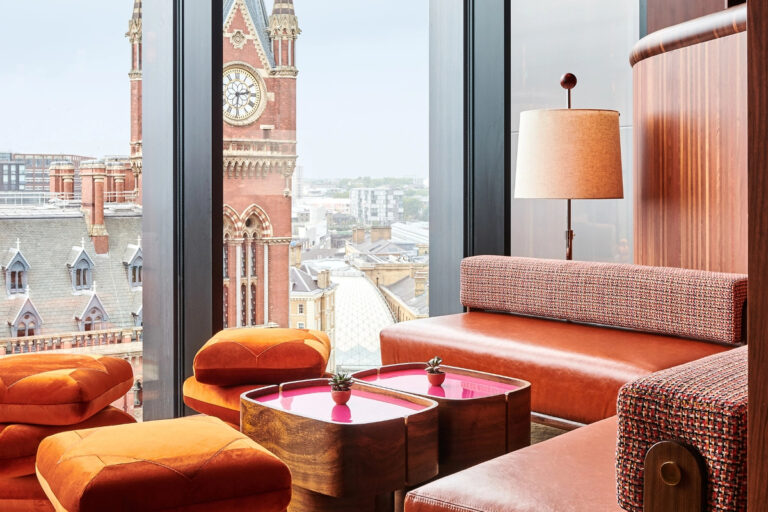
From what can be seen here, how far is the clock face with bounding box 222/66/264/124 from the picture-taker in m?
4.32

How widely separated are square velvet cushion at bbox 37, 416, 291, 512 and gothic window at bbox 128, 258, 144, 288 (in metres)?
1.76

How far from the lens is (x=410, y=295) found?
16.6 feet

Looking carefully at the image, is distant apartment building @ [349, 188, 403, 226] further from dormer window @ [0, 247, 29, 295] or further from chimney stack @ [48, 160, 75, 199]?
dormer window @ [0, 247, 29, 295]

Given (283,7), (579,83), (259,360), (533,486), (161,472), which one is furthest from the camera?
(579,83)

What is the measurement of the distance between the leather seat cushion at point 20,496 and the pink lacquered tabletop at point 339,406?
709 mm

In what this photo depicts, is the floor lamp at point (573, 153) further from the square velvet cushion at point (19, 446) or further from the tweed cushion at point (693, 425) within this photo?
the tweed cushion at point (693, 425)

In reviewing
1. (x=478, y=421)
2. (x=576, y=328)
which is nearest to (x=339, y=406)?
(x=478, y=421)

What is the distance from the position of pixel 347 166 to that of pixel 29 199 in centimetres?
184

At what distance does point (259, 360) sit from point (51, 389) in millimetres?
647

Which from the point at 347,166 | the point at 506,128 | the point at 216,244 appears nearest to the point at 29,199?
the point at 216,244

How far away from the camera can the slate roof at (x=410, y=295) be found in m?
5.01

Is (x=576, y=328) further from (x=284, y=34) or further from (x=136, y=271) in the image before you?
(x=284, y=34)

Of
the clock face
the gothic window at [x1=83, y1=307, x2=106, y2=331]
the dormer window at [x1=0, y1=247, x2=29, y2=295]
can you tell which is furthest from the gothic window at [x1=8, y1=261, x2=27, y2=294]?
the clock face

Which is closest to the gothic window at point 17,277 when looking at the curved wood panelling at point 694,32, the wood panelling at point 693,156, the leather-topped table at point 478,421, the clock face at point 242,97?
the clock face at point 242,97
